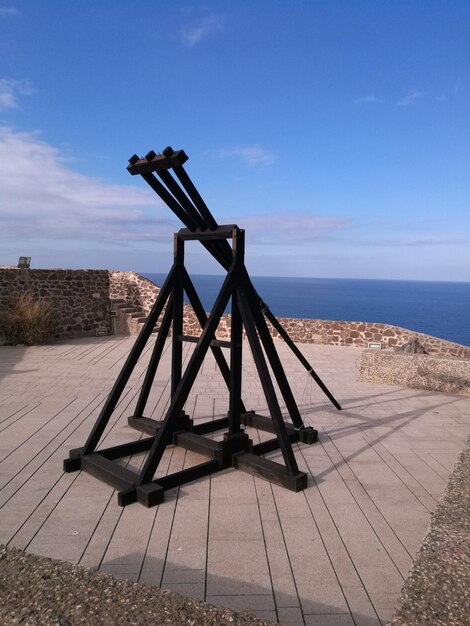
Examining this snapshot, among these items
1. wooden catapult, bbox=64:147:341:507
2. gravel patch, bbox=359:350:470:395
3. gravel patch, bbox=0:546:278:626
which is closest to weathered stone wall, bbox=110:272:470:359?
gravel patch, bbox=359:350:470:395

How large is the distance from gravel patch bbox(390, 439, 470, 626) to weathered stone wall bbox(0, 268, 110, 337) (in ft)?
36.2

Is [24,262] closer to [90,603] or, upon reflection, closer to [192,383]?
[192,383]

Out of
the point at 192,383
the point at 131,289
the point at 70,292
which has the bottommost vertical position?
the point at 192,383

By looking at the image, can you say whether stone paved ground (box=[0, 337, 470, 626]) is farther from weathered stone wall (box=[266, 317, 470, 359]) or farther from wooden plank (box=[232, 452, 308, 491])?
weathered stone wall (box=[266, 317, 470, 359])

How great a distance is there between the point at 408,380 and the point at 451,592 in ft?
19.4

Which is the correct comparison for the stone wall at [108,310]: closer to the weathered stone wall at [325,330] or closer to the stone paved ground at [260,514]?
the weathered stone wall at [325,330]

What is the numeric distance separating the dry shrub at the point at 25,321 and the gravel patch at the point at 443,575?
10.0 meters

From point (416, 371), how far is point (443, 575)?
564 centimetres

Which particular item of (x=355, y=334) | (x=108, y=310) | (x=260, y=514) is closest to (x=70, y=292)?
(x=108, y=310)

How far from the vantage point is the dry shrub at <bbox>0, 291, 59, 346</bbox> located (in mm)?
11297

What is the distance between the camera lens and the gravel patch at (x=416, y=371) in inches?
301

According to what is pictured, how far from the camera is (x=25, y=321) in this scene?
1130cm

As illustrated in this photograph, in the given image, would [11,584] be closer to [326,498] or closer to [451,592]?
[451,592]

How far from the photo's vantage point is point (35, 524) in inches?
127
